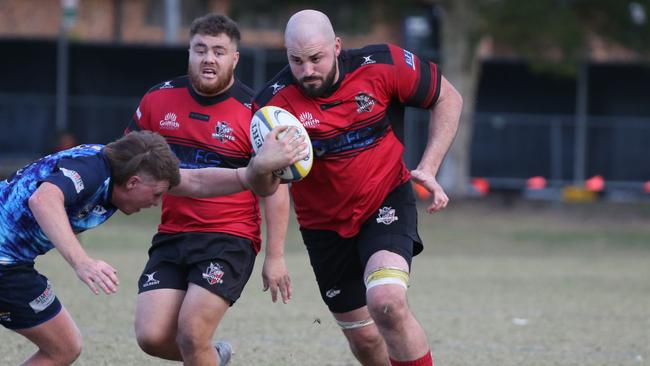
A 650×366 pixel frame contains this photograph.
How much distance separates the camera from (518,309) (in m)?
11.5

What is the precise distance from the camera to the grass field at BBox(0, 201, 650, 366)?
27.8 feet

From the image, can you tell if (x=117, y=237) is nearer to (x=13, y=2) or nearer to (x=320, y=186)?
(x=320, y=186)

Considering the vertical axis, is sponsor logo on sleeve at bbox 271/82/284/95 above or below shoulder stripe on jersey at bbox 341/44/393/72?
below

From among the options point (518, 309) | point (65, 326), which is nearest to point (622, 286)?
point (518, 309)

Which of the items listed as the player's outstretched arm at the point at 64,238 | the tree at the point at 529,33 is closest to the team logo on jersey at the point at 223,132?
the player's outstretched arm at the point at 64,238

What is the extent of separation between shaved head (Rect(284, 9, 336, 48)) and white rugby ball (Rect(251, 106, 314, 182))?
43 centimetres

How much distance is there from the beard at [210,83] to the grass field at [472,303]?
163 centimetres

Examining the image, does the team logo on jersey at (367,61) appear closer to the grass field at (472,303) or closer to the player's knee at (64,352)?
the grass field at (472,303)

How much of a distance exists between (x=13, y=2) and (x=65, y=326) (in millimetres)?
29742

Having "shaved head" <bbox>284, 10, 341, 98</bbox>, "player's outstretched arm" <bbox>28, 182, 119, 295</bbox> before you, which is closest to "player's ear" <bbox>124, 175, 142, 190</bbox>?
"player's outstretched arm" <bbox>28, 182, 119, 295</bbox>

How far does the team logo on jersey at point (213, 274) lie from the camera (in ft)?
20.9

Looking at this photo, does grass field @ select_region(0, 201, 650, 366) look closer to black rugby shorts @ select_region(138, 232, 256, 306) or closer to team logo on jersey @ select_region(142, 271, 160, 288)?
black rugby shorts @ select_region(138, 232, 256, 306)

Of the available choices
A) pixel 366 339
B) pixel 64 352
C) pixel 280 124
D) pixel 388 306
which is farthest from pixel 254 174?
pixel 366 339

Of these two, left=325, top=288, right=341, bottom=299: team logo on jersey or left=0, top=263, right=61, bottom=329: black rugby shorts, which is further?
left=325, top=288, right=341, bottom=299: team logo on jersey
